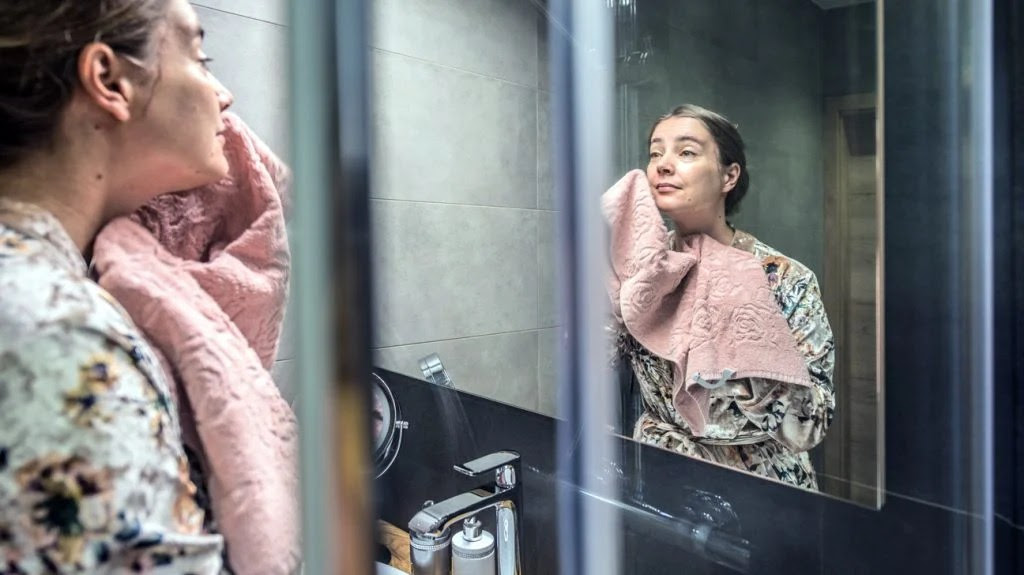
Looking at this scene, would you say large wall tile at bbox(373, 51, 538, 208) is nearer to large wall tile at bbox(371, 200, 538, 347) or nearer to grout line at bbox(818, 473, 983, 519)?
large wall tile at bbox(371, 200, 538, 347)

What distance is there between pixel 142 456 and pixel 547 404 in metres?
0.36

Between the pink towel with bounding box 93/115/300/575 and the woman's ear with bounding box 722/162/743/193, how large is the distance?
481 mm

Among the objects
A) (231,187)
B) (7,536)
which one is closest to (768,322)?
(231,187)

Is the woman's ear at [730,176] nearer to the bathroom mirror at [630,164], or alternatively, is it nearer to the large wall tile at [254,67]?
the bathroom mirror at [630,164]

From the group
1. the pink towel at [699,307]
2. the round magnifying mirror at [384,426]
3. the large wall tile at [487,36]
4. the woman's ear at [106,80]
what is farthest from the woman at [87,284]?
the pink towel at [699,307]

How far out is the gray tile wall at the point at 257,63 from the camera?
312mm

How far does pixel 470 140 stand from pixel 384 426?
326mm

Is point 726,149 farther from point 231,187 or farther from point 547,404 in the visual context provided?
point 231,187

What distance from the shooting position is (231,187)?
457 millimetres

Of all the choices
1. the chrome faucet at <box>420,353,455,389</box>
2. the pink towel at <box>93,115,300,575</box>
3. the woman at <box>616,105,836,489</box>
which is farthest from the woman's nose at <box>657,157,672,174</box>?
the pink towel at <box>93,115,300,575</box>

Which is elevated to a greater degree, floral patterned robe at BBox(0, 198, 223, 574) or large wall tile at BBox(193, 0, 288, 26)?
large wall tile at BBox(193, 0, 288, 26)

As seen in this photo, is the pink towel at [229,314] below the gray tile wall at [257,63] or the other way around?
below

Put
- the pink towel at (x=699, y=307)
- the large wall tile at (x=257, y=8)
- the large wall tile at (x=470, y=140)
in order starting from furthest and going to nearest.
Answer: the pink towel at (x=699, y=307) → the large wall tile at (x=470, y=140) → the large wall tile at (x=257, y=8)

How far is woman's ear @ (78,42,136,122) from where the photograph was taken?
0.39m
